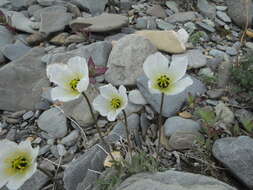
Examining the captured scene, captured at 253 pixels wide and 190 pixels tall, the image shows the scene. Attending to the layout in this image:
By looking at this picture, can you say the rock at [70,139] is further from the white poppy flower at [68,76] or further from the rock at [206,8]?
the rock at [206,8]

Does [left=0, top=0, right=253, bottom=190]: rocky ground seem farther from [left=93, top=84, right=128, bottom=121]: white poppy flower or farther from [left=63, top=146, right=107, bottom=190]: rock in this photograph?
[left=93, top=84, right=128, bottom=121]: white poppy flower

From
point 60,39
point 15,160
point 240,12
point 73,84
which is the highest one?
point 73,84

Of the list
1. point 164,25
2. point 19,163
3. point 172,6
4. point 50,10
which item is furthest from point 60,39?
point 19,163

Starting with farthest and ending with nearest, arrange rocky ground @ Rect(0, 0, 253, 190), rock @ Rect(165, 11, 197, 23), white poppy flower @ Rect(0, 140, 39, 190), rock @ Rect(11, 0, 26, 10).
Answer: rock @ Rect(11, 0, 26, 10)
rock @ Rect(165, 11, 197, 23)
rocky ground @ Rect(0, 0, 253, 190)
white poppy flower @ Rect(0, 140, 39, 190)

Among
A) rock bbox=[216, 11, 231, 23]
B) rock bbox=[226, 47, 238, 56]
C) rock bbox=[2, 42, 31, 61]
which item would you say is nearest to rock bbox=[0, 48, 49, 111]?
rock bbox=[2, 42, 31, 61]

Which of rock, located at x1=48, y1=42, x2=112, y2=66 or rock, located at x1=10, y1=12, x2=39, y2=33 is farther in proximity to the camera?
rock, located at x1=10, y1=12, x2=39, y2=33

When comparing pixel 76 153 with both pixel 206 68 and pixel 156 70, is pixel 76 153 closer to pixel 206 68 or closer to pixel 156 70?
pixel 156 70

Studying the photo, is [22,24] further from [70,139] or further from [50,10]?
[70,139]
